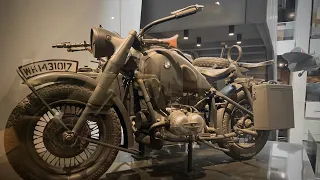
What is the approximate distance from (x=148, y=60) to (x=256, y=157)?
1460 millimetres

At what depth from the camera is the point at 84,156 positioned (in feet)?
5.74

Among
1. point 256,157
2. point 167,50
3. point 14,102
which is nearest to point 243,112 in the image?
point 256,157

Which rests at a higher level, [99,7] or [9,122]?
[99,7]

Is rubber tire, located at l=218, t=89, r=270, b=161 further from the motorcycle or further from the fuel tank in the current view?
the fuel tank

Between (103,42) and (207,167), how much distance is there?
127cm

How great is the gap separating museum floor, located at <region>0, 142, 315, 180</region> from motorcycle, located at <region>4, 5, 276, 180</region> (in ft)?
0.55

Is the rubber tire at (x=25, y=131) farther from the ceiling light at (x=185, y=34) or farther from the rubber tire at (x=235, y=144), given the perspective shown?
the ceiling light at (x=185, y=34)


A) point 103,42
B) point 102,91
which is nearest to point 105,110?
point 102,91

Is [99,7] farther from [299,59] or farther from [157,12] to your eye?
[299,59]

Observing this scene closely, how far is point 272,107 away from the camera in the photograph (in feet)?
6.65

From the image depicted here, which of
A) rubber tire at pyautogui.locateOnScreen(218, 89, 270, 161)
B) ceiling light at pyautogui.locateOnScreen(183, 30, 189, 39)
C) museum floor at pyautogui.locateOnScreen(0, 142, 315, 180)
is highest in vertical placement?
ceiling light at pyautogui.locateOnScreen(183, 30, 189, 39)

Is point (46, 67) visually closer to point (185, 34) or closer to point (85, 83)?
point (85, 83)

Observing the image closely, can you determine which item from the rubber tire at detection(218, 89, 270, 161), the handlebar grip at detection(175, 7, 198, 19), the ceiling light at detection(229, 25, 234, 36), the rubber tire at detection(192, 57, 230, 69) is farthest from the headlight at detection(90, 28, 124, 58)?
the ceiling light at detection(229, 25, 234, 36)

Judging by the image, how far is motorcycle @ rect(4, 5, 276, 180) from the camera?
4.60ft
